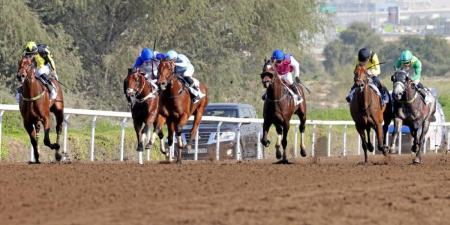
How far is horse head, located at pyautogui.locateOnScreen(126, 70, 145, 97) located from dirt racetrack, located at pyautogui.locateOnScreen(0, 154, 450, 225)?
209 cm

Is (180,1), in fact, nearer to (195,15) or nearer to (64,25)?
(195,15)

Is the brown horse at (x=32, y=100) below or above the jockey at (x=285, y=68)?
below

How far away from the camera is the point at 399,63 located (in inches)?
891

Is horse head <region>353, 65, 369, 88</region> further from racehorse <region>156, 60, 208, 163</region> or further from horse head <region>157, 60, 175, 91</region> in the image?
horse head <region>157, 60, 175, 91</region>

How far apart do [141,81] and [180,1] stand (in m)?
17.2

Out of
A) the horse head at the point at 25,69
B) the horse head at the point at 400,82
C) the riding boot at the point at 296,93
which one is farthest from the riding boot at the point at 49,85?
the horse head at the point at 400,82

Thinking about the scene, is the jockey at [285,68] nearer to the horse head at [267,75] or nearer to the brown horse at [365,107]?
the horse head at [267,75]

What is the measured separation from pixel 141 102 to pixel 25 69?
2.03 m

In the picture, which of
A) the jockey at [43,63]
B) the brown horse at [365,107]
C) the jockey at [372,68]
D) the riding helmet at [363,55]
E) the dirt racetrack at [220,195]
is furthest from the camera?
the jockey at [372,68]

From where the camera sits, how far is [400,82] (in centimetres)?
2205

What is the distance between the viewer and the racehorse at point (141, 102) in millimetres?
21094

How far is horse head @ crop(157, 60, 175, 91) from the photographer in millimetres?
21031

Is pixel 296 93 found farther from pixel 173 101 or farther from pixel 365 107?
pixel 173 101

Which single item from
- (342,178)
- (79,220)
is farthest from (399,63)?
(79,220)
